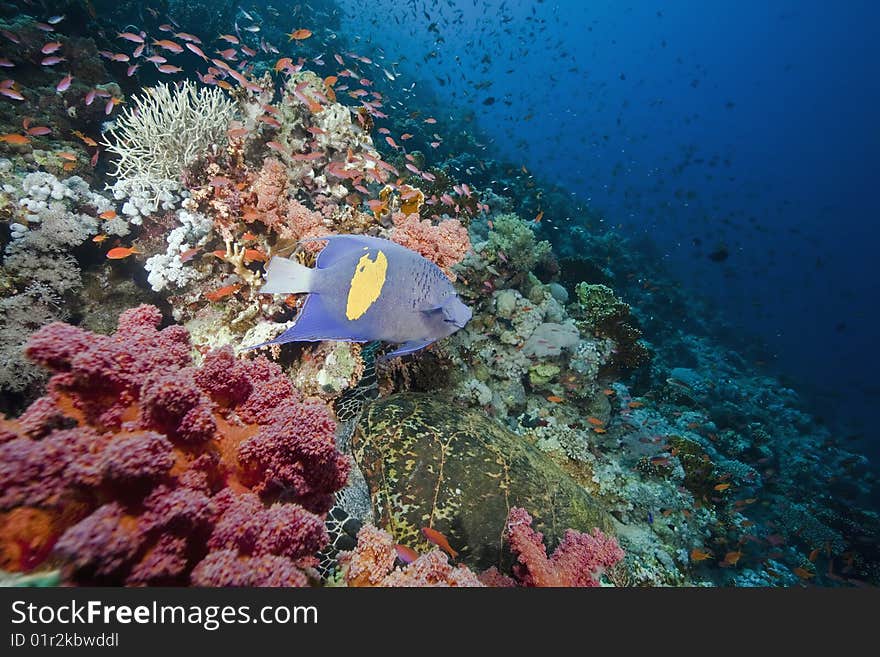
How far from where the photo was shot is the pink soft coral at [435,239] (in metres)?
3.47

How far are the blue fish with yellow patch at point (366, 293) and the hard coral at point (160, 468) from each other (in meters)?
0.47

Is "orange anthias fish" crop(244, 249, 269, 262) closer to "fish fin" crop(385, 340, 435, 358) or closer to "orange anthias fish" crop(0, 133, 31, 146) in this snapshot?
"fish fin" crop(385, 340, 435, 358)

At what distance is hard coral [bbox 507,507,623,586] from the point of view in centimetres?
256

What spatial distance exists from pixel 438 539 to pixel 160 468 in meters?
1.84

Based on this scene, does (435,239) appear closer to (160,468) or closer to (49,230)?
(160,468)

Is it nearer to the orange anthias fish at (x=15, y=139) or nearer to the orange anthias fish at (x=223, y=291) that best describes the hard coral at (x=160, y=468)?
the orange anthias fish at (x=223, y=291)

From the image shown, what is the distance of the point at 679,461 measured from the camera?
659cm

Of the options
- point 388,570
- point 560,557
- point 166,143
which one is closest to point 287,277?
point 388,570

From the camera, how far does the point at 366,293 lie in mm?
1953

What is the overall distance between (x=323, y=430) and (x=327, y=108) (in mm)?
5104

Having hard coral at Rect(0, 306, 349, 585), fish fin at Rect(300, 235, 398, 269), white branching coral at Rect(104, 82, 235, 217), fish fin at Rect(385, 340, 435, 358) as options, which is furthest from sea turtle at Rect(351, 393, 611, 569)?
white branching coral at Rect(104, 82, 235, 217)

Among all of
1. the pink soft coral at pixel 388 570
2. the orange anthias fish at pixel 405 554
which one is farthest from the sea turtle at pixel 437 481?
the pink soft coral at pixel 388 570

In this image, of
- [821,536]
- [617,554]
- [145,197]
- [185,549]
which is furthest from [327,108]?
[821,536]

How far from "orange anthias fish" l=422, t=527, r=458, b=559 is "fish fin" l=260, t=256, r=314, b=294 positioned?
1851 millimetres
